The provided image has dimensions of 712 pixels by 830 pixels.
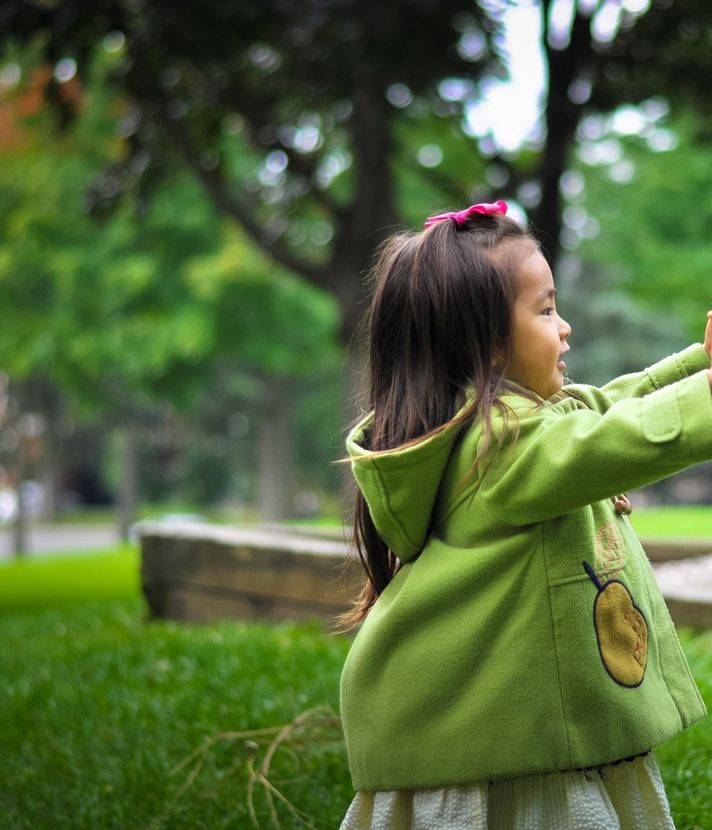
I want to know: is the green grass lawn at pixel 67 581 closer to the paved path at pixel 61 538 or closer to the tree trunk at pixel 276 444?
the paved path at pixel 61 538

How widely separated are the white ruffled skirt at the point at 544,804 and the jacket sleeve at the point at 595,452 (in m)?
0.46

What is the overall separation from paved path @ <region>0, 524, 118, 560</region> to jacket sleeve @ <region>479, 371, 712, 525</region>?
62.7ft

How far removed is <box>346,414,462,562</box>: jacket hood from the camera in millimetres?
2047

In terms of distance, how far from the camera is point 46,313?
1794 cm

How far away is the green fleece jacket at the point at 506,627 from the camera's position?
1983 mm

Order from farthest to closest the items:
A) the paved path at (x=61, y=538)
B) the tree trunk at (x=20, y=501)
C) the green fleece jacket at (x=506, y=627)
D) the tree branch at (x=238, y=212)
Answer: the paved path at (x=61, y=538) → the tree trunk at (x=20, y=501) → the tree branch at (x=238, y=212) → the green fleece jacket at (x=506, y=627)

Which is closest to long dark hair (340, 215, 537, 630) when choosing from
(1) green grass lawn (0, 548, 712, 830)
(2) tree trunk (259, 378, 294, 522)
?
(1) green grass lawn (0, 548, 712, 830)

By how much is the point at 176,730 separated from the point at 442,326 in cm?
252

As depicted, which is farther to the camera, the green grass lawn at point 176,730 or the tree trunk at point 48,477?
the tree trunk at point 48,477

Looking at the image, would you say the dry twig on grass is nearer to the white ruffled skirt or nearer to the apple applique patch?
the white ruffled skirt

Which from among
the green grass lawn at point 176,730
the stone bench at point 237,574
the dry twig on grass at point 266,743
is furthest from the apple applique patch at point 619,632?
the stone bench at point 237,574

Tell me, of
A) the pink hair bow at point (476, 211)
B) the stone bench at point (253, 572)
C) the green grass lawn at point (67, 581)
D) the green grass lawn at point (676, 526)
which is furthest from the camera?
the green grass lawn at point (676, 526)

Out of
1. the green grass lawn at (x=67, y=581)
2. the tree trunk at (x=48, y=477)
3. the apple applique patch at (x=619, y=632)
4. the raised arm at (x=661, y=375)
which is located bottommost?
the apple applique patch at (x=619, y=632)

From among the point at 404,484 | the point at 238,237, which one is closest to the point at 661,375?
the point at 404,484
